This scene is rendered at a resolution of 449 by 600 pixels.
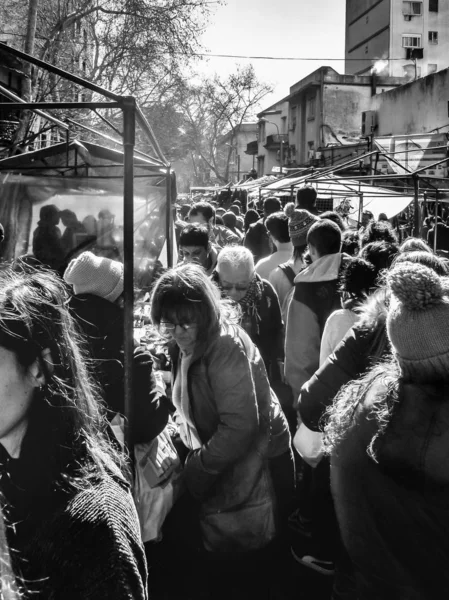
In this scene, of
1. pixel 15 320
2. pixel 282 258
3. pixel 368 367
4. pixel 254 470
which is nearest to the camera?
pixel 15 320

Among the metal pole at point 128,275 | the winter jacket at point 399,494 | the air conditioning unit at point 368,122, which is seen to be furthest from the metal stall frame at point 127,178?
the air conditioning unit at point 368,122

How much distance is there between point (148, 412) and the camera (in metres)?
2.83

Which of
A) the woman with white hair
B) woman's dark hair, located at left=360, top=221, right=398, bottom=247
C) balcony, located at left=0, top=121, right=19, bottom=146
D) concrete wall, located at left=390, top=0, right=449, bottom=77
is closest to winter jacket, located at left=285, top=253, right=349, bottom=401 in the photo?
the woman with white hair

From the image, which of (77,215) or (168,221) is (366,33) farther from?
(77,215)

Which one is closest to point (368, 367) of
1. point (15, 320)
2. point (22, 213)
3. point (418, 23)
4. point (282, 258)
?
point (15, 320)

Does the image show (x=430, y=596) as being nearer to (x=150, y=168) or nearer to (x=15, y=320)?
(x=15, y=320)

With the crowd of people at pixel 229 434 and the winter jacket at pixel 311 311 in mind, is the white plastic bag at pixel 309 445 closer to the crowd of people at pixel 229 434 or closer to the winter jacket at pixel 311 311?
the crowd of people at pixel 229 434

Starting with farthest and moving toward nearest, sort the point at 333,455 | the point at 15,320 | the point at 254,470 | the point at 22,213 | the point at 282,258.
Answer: the point at 22,213 < the point at 282,258 < the point at 254,470 < the point at 333,455 < the point at 15,320

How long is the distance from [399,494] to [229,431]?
102 centimetres

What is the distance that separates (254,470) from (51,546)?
1.63 meters

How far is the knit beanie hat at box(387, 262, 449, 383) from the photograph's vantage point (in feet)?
5.46

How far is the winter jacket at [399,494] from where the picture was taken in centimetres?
162

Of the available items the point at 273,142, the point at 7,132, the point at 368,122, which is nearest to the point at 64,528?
the point at 7,132

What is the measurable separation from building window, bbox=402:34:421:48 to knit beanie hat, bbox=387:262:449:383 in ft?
166
